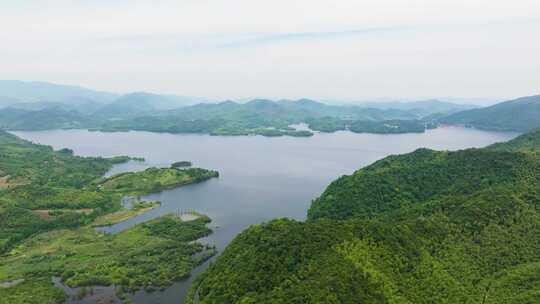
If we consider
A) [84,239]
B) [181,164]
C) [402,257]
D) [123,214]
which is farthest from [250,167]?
[402,257]

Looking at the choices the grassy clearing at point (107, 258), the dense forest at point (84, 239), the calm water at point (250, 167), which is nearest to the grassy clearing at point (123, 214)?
the dense forest at point (84, 239)

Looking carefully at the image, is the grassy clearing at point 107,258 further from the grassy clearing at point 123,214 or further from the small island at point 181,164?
the small island at point 181,164

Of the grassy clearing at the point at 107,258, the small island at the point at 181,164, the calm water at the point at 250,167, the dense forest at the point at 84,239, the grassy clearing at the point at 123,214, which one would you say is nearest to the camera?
the grassy clearing at the point at 107,258

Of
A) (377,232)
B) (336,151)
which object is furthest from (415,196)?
(336,151)

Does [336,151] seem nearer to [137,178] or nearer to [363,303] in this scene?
[137,178]

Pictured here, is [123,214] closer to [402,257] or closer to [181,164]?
[181,164]

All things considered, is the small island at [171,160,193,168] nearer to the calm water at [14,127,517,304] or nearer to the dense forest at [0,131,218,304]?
the calm water at [14,127,517,304]
